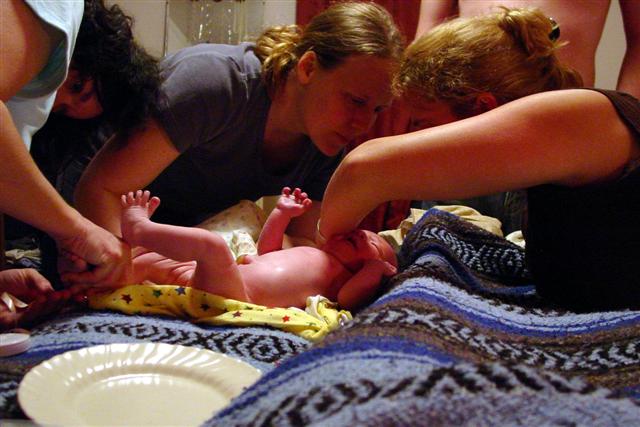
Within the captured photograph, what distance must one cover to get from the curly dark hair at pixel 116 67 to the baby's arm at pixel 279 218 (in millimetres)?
335

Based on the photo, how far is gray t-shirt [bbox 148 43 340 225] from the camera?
4.26 ft

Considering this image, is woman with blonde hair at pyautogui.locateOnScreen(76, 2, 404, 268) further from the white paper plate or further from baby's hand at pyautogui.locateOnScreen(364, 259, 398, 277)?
the white paper plate

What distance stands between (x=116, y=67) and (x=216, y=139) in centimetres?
37

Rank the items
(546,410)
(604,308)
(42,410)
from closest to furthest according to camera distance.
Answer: (546,410) → (42,410) → (604,308)

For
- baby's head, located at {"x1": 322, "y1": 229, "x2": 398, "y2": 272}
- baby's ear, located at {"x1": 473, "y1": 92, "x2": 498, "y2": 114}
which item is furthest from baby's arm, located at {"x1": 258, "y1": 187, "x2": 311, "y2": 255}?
baby's ear, located at {"x1": 473, "y1": 92, "x2": 498, "y2": 114}

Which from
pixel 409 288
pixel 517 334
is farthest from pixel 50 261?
pixel 517 334

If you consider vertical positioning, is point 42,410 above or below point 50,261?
above

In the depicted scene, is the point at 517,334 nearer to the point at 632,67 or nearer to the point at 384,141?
the point at 384,141

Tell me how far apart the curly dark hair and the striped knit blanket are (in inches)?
25.8

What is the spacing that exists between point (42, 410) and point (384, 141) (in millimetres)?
600

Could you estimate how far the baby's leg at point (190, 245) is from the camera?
98 cm

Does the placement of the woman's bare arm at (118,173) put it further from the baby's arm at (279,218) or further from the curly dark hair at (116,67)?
the baby's arm at (279,218)

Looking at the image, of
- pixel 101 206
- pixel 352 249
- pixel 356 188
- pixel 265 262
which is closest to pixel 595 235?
pixel 356 188

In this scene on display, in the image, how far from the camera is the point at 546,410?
0.40 metres
